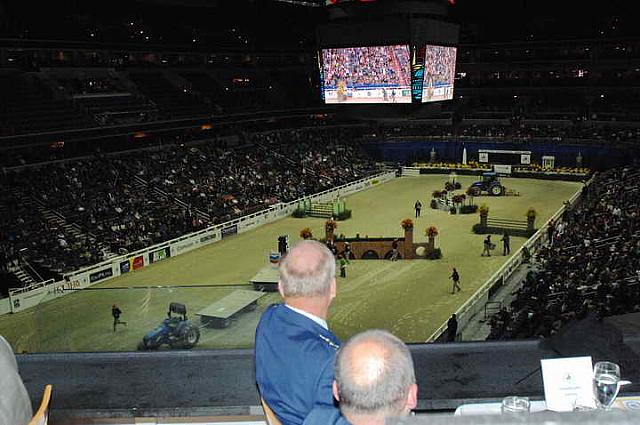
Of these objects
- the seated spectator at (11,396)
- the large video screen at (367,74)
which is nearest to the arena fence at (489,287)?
the large video screen at (367,74)

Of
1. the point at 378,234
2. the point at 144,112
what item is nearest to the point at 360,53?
the point at 378,234

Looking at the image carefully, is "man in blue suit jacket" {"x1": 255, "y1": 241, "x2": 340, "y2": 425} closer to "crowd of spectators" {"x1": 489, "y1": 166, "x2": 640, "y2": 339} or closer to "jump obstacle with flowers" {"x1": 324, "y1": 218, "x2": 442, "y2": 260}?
"crowd of spectators" {"x1": 489, "y1": 166, "x2": 640, "y2": 339}

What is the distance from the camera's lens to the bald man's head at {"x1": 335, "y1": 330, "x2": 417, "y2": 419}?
88.4 inches

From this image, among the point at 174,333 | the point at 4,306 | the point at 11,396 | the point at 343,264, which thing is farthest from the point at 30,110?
the point at 11,396

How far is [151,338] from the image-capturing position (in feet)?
22.6

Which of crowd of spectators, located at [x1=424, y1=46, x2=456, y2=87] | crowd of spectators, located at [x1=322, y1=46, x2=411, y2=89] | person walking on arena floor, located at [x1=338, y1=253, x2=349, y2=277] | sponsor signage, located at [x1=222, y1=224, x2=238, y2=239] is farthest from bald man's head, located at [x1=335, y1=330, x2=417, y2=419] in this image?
sponsor signage, located at [x1=222, y1=224, x2=238, y2=239]

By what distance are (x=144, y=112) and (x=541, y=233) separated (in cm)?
3060

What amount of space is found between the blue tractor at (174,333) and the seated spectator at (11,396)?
3.20m

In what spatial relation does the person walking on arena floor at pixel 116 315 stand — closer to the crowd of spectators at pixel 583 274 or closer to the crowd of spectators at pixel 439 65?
the crowd of spectators at pixel 583 274

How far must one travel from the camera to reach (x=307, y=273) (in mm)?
3318

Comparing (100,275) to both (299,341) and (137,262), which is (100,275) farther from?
(299,341)

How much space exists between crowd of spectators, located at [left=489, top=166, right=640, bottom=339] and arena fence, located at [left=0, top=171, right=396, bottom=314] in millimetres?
12026

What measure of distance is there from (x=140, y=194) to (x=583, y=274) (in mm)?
25764

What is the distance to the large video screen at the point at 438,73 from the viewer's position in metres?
28.9
